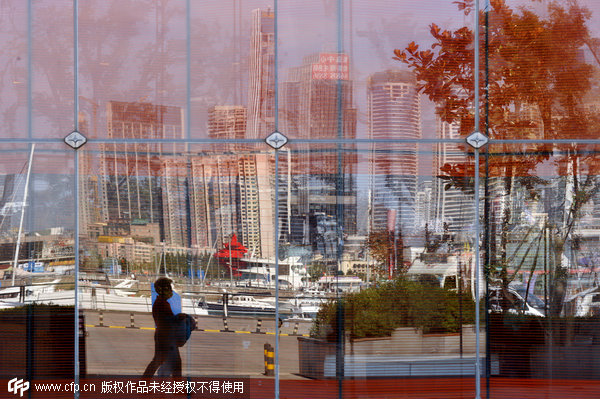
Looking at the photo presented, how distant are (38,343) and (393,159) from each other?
11.5 ft

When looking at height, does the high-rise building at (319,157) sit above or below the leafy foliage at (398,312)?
above

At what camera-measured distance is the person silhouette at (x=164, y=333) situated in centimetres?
570

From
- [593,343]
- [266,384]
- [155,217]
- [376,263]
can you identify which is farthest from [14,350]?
[593,343]

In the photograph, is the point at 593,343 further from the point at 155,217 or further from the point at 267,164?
the point at 155,217

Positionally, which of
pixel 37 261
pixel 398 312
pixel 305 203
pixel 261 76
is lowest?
pixel 398 312

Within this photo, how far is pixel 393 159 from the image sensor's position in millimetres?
5746

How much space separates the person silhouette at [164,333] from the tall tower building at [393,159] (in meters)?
1.91

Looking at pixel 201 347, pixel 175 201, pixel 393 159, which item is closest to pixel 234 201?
pixel 175 201

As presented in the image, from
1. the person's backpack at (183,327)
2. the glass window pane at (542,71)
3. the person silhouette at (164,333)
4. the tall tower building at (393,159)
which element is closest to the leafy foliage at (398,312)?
the tall tower building at (393,159)

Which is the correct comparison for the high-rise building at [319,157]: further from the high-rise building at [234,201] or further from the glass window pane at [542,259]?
the glass window pane at [542,259]

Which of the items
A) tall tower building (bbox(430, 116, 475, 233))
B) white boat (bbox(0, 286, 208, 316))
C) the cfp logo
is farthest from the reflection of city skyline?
the cfp logo

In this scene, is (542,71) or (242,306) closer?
(242,306)

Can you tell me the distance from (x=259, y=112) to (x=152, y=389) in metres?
2.60

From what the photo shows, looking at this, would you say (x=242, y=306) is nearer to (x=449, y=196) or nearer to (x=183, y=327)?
(x=183, y=327)
